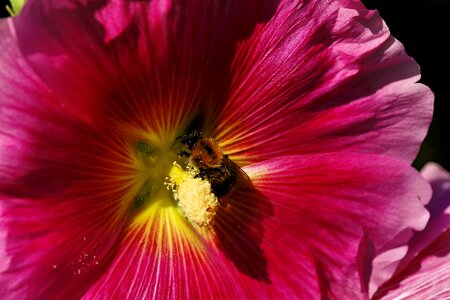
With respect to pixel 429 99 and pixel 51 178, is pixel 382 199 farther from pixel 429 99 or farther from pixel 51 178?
pixel 51 178

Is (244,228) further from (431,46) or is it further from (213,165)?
(431,46)

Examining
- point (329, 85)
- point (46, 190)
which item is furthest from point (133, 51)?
point (329, 85)

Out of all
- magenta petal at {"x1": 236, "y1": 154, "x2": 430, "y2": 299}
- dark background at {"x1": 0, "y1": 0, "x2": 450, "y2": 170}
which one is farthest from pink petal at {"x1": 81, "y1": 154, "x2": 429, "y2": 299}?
dark background at {"x1": 0, "y1": 0, "x2": 450, "y2": 170}

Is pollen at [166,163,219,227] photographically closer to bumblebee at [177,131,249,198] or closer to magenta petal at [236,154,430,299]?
bumblebee at [177,131,249,198]

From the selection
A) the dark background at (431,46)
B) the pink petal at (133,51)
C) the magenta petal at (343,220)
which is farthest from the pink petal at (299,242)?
the dark background at (431,46)

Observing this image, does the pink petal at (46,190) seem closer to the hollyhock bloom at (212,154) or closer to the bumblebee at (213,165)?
the hollyhock bloom at (212,154)

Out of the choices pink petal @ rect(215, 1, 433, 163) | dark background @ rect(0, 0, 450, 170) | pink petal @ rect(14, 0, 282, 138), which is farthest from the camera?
dark background @ rect(0, 0, 450, 170)
